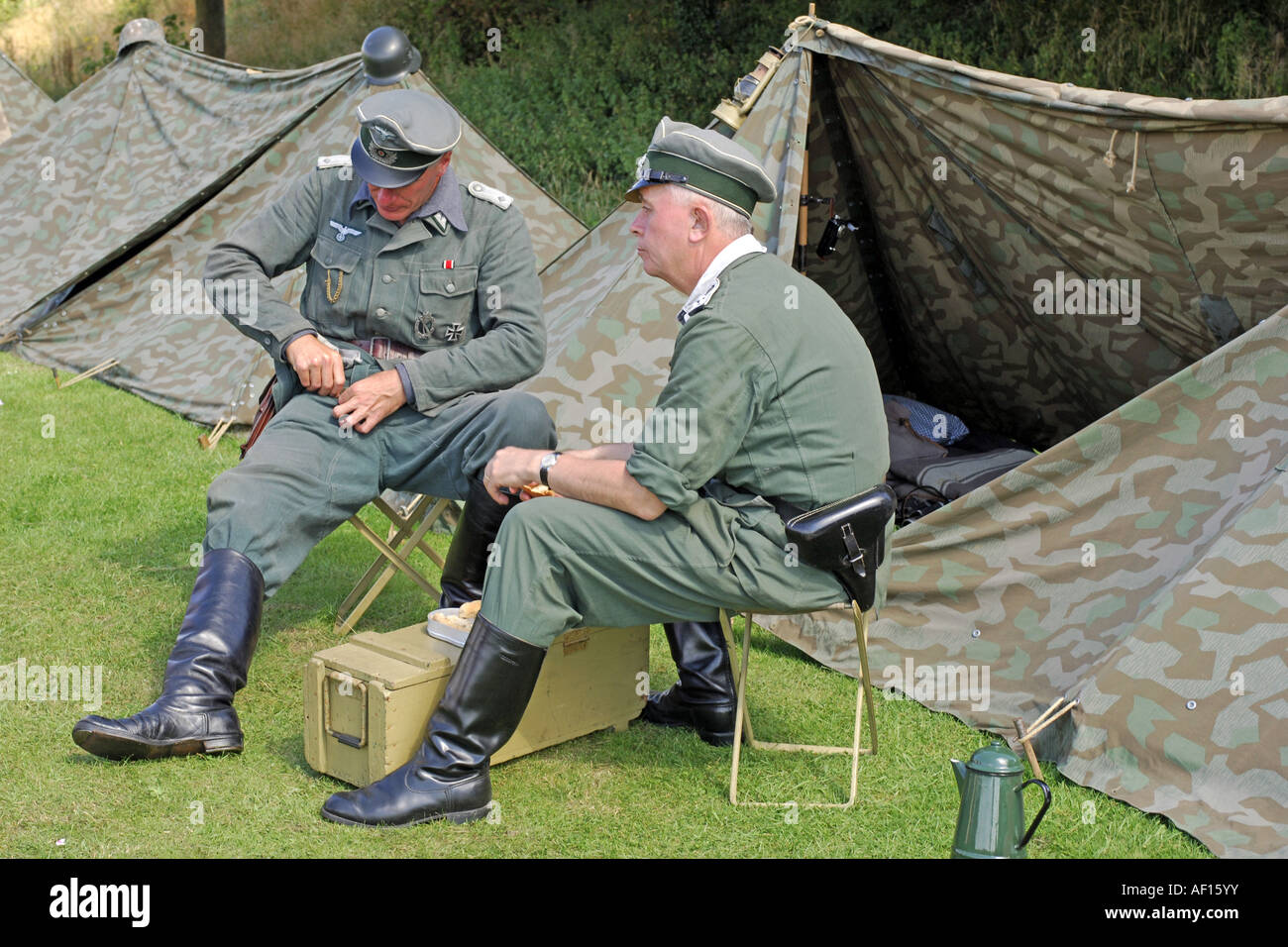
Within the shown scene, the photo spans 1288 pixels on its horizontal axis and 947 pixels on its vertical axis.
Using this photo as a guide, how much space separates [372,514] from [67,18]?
54.9 feet

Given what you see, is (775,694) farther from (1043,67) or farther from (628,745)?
(1043,67)

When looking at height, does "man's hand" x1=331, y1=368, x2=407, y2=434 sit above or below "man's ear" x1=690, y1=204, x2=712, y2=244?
below

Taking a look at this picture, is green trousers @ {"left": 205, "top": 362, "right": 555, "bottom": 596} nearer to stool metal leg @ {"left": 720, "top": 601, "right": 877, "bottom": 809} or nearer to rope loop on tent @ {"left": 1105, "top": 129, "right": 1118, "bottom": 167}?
stool metal leg @ {"left": 720, "top": 601, "right": 877, "bottom": 809}

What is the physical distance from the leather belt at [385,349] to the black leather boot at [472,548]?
0.48 m

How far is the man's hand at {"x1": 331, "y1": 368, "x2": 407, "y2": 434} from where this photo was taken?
405cm

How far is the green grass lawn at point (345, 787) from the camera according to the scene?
10.7ft

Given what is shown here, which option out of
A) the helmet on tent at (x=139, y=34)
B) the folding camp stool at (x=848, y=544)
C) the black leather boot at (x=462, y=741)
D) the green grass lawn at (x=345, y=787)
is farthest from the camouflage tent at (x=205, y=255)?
the folding camp stool at (x=848, y=544)

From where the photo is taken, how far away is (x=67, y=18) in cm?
1975

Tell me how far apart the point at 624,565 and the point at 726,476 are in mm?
334

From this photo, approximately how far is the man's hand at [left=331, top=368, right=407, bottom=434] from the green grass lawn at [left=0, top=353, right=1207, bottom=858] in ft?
2.64

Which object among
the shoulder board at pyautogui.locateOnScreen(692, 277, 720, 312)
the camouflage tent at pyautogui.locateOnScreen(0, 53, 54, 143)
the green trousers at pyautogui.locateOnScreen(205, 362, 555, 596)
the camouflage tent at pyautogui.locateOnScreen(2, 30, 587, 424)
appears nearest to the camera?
the shoulder board at pyautogui.locateOnScreen(692, 277, 720, 312)

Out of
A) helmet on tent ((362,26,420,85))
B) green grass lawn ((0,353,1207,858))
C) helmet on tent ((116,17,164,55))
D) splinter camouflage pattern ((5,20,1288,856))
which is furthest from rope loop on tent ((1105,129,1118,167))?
helmet on tent ((116,17,164,55))

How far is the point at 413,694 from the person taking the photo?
341 centimetres

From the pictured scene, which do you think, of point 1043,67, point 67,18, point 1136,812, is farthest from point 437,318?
point 67,18
